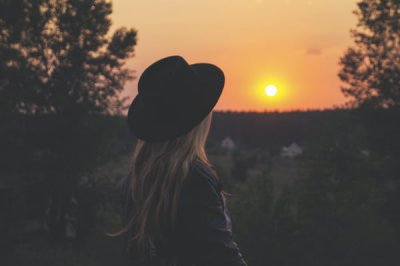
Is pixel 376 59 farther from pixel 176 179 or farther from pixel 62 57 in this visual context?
pixel 176 179

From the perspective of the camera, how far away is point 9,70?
2089 centimetres

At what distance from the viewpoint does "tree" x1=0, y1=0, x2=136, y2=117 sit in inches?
830

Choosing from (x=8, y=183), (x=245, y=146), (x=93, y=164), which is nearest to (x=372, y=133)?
(x=93, y=164)

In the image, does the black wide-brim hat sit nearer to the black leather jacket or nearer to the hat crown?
the hat crown

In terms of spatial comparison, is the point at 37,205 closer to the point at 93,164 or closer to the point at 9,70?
the point at 93,164

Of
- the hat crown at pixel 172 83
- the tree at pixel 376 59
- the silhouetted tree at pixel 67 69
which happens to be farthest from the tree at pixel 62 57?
the hat crown at pixel 172 83

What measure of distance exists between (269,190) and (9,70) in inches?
472

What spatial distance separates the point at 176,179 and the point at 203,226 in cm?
25

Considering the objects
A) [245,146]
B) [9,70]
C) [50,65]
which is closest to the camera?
Answer: [9,70]

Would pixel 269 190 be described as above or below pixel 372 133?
below

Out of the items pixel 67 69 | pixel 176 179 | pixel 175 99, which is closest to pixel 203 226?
pixel 176 179

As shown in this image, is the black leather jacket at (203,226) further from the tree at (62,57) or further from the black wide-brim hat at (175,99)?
the tree at (62,57)

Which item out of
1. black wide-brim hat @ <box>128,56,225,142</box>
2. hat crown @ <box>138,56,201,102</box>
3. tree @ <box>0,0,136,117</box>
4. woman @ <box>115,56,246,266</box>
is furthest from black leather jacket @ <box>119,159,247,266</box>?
tree @ <box>0,0,136,117</box>

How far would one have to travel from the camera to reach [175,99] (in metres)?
2.36
